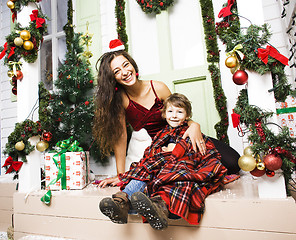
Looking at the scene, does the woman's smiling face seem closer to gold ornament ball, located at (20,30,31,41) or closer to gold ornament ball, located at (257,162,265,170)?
gold ornament ball, located at (20,30,31,41)

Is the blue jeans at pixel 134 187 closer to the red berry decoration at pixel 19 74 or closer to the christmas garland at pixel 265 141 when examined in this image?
the christmas garland at pixel 265 141

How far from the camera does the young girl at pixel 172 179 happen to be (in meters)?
0.94

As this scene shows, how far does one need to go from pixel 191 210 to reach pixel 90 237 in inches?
25.0

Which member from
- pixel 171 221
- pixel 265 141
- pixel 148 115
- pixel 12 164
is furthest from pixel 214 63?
pixel 12 164

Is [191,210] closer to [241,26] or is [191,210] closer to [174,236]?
[174,236]

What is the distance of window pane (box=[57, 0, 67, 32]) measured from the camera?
2865mm

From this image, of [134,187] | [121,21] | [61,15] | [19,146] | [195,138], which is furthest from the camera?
[61,15]

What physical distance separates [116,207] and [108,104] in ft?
2.91

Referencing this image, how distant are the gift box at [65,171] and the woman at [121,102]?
0.75 ft

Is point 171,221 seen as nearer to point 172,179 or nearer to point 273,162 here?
Result: point 172,179

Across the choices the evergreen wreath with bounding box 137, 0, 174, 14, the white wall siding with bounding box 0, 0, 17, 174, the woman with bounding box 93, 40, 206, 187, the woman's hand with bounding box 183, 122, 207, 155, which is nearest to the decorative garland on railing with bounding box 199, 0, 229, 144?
the evergreen wreath with bounding box 137, 0, 174, 14

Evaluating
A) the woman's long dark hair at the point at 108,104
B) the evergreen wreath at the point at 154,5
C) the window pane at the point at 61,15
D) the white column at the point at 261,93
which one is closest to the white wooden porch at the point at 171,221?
the white column at the point at 261,93

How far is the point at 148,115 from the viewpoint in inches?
68.6

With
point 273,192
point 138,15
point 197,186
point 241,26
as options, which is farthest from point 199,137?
point 138,15
